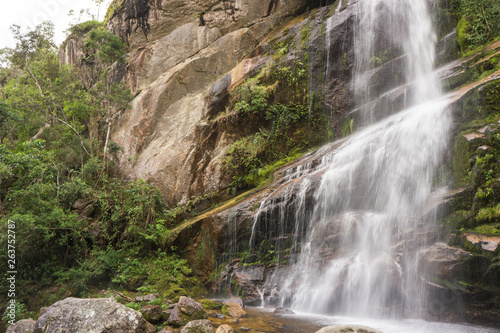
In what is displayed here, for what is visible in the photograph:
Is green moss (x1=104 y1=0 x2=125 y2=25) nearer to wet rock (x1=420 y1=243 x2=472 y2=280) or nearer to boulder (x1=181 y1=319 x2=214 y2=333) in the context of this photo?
boulder (x1=181 y1=319 x2=214 y2=333)

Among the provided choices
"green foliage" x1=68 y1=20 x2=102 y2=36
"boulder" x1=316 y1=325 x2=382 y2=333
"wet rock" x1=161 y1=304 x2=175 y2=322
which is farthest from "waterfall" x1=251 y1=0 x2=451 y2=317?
"green foliage" x1=68 y1=20 x2=102 y2=36

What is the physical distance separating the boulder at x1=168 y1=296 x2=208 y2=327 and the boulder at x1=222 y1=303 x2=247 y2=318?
1.00 meters

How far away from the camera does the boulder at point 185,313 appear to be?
585 cm

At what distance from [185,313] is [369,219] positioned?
4952mm

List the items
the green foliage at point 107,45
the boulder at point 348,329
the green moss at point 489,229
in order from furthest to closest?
the green foliage at point 107,45
the green moss at point 489,229
the boulder at point 348,329

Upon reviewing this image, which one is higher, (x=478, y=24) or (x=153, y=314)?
(x=478, y=24)

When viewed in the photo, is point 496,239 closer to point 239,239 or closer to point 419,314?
point 419,314

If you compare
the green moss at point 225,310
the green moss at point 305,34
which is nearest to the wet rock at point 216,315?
the green moss at point 225,310

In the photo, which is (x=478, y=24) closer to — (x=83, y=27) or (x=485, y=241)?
(x=485, y=241)

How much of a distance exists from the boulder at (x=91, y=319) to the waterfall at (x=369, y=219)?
410 cm

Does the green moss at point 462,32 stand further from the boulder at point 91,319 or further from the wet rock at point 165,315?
the boulder at point 91,319

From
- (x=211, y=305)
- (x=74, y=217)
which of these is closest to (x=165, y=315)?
(x=211, y=305)

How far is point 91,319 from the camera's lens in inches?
199

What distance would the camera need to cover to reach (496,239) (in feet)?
18.0
